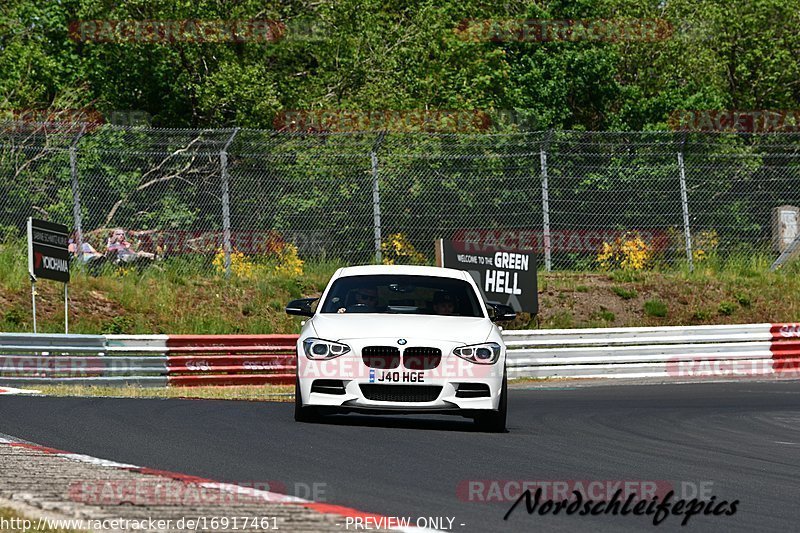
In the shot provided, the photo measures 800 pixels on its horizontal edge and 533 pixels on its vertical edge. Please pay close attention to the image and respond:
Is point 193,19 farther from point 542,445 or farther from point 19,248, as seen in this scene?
point 542,445

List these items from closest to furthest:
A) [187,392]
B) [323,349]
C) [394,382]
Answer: [394,382]
[323,349]
[187,392]

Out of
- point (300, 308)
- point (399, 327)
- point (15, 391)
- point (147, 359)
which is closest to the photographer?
point (399, 327)

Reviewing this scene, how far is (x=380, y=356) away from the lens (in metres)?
11.1

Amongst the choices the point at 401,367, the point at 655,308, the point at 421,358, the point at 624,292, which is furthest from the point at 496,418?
the point at 624,292

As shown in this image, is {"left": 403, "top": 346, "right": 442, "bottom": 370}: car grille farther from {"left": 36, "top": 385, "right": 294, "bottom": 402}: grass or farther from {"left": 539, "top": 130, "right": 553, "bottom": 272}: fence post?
{"left": 539, "top": 130, "right": 553, "bottom": 272}: fence post

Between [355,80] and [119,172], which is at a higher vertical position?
[355,80]

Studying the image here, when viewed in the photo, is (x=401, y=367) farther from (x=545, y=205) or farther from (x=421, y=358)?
(x=545, y=205)

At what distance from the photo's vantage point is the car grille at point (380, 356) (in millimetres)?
11124

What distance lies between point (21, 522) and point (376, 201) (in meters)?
19.2

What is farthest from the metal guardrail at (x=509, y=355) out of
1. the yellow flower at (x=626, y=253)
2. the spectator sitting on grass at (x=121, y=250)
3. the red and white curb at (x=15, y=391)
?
the spectator sitting on grass at (x=121, y=250)

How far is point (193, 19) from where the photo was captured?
3466 centimetres

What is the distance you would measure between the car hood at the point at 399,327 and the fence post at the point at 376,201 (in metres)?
12.7

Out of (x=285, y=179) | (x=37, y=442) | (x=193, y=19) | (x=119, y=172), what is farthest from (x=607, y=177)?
(x=37, y=442)

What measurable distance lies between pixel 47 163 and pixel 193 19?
40.3 ft
